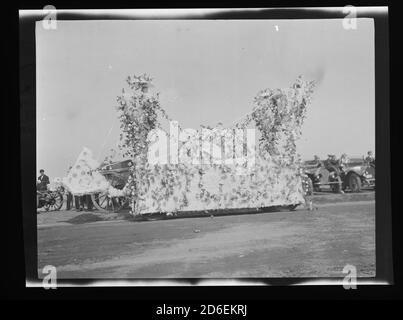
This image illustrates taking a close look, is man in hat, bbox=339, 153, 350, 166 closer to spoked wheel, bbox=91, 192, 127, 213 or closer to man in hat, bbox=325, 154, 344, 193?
man in hat, bbox=325, 154, 344, 193

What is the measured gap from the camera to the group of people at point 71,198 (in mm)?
2629

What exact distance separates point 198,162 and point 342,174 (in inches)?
31.3

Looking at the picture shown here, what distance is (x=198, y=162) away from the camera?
8.73 feet

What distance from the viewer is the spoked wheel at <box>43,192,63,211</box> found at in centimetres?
263

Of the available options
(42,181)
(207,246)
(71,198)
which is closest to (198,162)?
(207,246)

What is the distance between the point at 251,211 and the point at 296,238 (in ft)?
0.93

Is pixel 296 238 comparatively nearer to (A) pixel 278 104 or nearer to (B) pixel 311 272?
(B) pixel 311 272

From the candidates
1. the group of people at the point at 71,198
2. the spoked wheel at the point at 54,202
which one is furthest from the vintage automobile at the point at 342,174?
the spoked wheel at the point at 54,202

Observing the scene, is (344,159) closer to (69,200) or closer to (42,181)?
(69,200)

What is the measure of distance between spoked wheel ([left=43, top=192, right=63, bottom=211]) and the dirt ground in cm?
3

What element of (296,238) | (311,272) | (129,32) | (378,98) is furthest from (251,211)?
(129,32)

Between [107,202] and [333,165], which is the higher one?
[333,165]

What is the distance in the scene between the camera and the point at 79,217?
8.71 ft

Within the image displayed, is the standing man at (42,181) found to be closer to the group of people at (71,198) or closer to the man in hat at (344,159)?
the group of people at (71,198)
